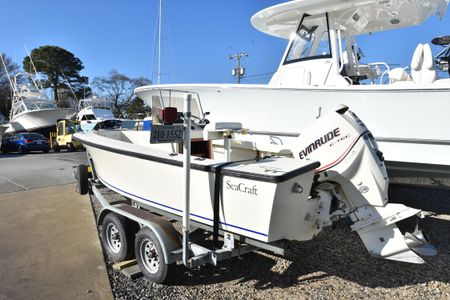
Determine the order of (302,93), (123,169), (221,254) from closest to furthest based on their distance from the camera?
(221,254) → (123,169) → (302,93)

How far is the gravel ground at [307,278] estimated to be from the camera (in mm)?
3178

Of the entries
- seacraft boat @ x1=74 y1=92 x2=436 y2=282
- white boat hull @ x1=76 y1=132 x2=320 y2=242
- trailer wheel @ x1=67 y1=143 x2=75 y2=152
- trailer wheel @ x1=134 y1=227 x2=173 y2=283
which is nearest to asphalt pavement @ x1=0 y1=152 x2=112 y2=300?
trailer wheel @ x1=134 y1=227 x2=173 y2=283

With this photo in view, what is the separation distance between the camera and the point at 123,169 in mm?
4145

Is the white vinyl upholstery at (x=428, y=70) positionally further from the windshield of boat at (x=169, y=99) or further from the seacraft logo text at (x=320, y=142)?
the windshield of boat at (x=169, y=99)

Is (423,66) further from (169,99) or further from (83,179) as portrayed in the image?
(83,179)

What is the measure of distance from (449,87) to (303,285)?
10.6 feet

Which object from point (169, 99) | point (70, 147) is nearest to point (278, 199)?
point (169, 99)

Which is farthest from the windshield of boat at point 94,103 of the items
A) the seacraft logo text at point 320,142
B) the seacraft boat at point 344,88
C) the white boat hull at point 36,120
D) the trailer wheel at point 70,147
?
the seacraft logo text at point 320,142

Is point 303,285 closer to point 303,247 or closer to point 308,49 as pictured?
point 303,247

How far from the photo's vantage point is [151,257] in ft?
11.2

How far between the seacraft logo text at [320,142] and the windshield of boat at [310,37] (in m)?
3.66

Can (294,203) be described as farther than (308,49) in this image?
No

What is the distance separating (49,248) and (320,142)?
3309mm

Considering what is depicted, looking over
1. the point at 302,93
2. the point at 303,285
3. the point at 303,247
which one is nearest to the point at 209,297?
the point at 303,285
